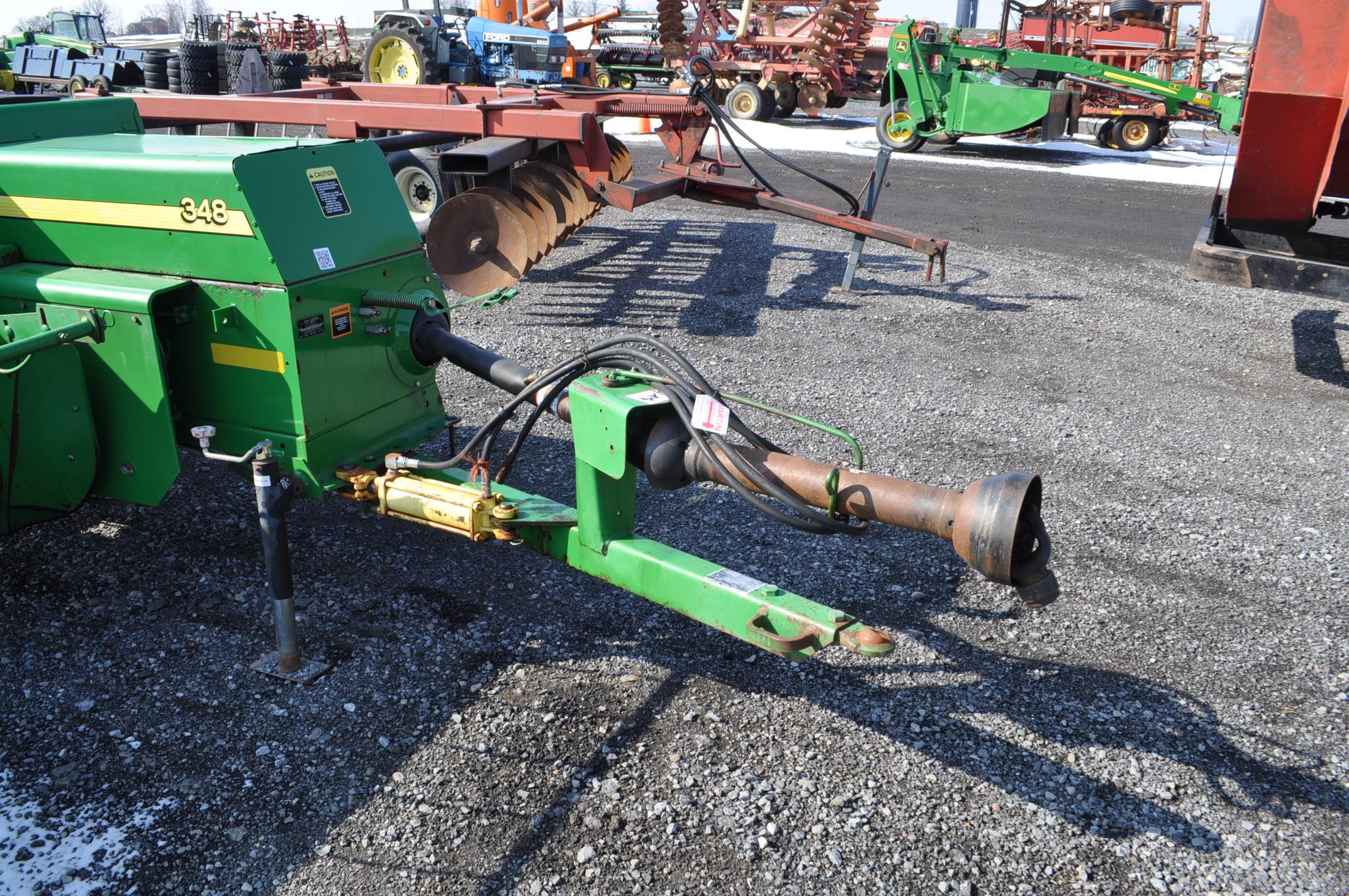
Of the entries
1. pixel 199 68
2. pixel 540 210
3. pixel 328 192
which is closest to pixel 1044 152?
pixel 540 210

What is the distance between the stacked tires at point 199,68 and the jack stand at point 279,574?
48.2 feet

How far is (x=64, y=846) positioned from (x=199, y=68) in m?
15.8

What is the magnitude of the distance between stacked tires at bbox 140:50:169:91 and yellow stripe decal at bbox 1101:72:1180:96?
14576 mm

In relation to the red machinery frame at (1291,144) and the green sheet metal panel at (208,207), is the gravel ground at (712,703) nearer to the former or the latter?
the red machinery frame at (1291,144)

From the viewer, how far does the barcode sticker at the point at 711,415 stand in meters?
2.61

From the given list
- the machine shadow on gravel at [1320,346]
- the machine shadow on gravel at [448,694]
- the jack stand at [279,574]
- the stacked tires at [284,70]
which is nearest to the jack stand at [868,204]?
the machine shadow on gravel at [1320,346]

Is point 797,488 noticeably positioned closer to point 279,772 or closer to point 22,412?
point 279,772

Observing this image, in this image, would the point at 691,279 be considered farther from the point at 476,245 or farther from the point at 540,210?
the point at 476,245

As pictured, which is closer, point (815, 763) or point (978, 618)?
point (815, 763)

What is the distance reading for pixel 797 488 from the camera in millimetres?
2654

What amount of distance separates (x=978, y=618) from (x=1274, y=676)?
3.04 ft

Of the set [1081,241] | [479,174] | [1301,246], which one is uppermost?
[479,174]

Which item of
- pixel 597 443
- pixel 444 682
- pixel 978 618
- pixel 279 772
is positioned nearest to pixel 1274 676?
pixel 978 618

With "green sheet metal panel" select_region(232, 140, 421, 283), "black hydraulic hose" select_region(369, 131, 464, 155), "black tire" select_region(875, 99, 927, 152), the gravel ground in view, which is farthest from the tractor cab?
"green sheet metal panel" select_region(232, 140, 421, 283)
